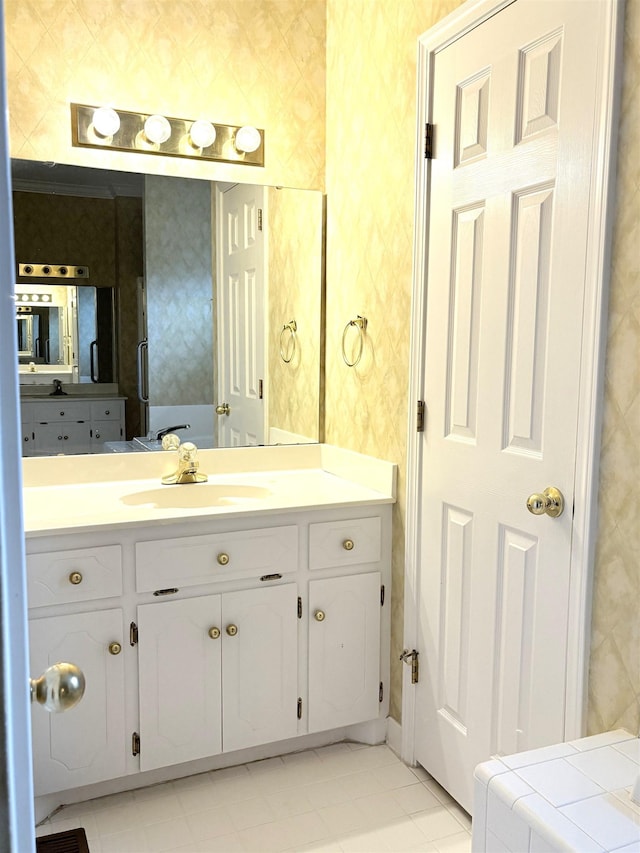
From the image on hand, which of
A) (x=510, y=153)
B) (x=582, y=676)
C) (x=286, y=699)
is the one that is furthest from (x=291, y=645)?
(x=510, y=153)

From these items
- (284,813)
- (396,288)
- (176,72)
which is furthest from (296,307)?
(284,813)

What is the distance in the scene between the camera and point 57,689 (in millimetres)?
660

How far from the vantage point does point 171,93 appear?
99.5 inches

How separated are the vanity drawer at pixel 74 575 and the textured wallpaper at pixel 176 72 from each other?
131 cm

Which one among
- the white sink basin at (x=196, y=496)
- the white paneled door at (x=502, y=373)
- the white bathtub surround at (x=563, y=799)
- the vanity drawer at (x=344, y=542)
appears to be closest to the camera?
the white bathtub surround at (x=563, y=799)

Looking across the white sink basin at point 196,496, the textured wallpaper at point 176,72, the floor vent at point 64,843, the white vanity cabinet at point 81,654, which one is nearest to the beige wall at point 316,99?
the textured wallpaper at point 176,72

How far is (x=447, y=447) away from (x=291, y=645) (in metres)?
0.80

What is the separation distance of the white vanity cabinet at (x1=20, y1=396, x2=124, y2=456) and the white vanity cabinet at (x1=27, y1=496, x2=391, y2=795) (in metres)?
0.34

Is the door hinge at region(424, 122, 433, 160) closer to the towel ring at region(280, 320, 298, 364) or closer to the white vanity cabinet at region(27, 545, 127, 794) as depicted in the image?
the towel ring at region(280, 320, 298, 364)

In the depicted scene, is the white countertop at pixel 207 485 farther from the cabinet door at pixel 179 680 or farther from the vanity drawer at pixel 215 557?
the cabinet door at pixel 179 680

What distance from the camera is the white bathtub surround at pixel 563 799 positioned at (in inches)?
48.3

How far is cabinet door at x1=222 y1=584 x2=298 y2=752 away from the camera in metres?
2.20

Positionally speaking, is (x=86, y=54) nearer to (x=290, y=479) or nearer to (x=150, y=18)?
(x=150, y=18)

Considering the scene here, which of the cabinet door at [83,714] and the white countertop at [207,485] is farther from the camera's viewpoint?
the white countertop at [207,485]
